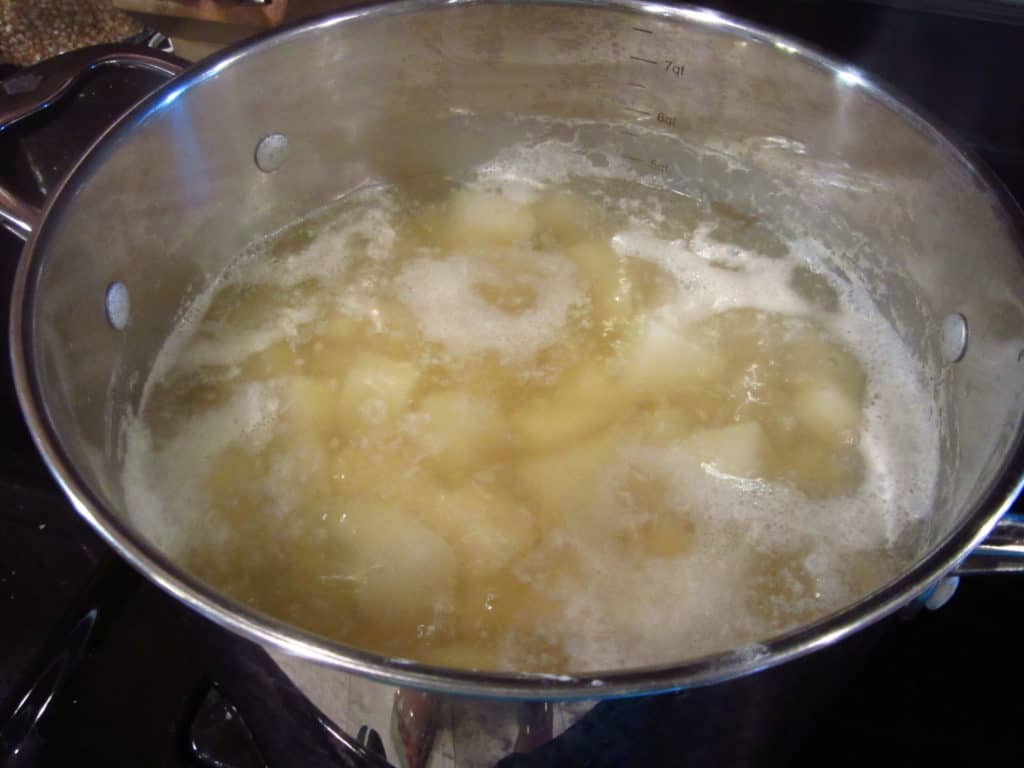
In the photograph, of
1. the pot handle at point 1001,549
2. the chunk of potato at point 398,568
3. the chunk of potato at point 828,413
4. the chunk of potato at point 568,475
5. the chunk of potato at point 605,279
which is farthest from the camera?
the chunk of potato at point 605,279

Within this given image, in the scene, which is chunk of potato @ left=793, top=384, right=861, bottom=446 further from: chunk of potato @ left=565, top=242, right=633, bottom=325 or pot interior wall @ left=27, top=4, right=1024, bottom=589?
chunk of potato @ left=565, top=242, right=633, bottom=325

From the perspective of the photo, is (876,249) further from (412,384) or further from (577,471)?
(412,384)

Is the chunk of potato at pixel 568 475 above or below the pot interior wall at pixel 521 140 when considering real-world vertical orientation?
below

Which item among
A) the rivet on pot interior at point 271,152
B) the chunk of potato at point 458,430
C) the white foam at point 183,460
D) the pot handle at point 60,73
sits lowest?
the chunk of potato at point 458,430

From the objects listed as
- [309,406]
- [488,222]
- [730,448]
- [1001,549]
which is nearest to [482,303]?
[488,222]

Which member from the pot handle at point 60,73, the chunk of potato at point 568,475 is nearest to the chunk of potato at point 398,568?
the chunk of potato at point 568,475

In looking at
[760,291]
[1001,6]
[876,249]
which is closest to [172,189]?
[760,291]

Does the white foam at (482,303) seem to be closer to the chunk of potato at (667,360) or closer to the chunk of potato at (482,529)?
the chunk of potato at (667,360)

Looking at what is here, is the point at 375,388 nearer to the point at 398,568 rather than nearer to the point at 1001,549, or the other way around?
the point at 398,568
